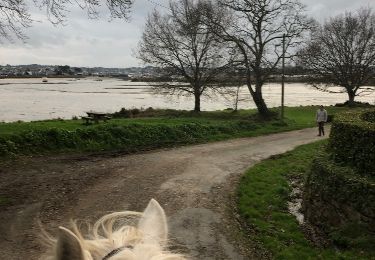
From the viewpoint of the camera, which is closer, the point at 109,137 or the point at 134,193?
the point at 134,193

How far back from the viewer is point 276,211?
37.2 ft

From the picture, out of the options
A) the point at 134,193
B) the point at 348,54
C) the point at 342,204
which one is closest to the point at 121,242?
the point at 342,204

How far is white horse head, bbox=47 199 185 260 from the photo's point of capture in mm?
1339

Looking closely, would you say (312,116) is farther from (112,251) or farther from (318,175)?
(112,251)

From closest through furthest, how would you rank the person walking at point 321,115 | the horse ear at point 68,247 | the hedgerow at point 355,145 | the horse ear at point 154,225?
the horse ear at point 68,247 → the horse ear at point 154,225 → the hedgerow at point 355,145 → the person walking at point 321,115

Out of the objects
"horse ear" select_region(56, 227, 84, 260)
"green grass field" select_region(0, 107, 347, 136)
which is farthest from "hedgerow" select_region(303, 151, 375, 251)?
"green grass field" select_region(0, 107, 347, 136)

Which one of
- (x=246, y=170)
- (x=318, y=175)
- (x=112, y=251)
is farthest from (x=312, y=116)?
(x=112, y=251)

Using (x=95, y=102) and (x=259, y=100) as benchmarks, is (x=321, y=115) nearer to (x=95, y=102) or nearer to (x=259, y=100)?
(x=259, y=100)

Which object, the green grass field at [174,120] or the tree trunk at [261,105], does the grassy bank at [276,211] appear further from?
the tree trunk at [261,105]

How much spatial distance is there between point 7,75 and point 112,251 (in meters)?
186

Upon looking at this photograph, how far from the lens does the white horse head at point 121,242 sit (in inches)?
52.7

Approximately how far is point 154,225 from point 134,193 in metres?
10.4

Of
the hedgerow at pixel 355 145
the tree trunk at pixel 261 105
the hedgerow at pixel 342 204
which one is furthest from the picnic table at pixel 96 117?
the hedgerow at pixel 342 204

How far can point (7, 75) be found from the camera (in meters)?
174
